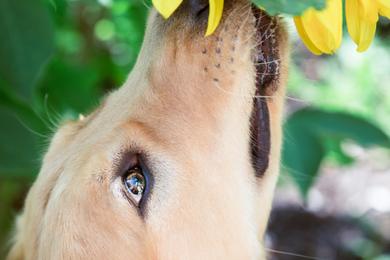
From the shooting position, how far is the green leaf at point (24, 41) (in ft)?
8.87

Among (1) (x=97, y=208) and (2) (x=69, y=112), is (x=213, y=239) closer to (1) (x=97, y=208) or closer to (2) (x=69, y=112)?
(1) (x=97, y=208)

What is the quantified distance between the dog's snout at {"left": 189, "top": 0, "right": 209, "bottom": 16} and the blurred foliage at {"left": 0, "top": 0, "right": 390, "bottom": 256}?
0.42 meters

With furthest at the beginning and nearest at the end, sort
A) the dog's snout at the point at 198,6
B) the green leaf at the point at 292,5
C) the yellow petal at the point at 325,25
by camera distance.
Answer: the dog's snout at the point at 198,6 < the yellow petal at the point at 325,25 < the green leaf at the point at 292,5

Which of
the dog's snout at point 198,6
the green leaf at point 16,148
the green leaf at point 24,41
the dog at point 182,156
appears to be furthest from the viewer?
the green leaf at point 16,148

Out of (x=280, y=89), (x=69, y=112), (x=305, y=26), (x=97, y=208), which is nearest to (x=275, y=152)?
(x=280, y=89)

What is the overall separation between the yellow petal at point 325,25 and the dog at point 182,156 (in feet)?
1.30

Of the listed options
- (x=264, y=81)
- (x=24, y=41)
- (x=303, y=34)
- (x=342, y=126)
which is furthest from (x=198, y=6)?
(x=342, y=126)

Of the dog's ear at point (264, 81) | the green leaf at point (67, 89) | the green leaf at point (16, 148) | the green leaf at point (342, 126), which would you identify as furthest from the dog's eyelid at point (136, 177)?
the green leaf at point (67, 89)

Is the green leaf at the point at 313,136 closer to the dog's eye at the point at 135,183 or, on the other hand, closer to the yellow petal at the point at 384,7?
the dog's eye at the point at 135,183

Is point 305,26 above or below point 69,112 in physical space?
above

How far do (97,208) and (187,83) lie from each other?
437 millimetres

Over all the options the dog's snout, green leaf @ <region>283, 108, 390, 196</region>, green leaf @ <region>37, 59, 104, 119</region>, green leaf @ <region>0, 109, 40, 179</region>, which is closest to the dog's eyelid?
the dog's snout

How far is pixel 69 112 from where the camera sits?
376cm

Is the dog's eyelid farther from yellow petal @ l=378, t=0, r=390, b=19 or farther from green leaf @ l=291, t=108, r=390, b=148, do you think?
green leaf @ l=291, t=108, r=390, b=148
